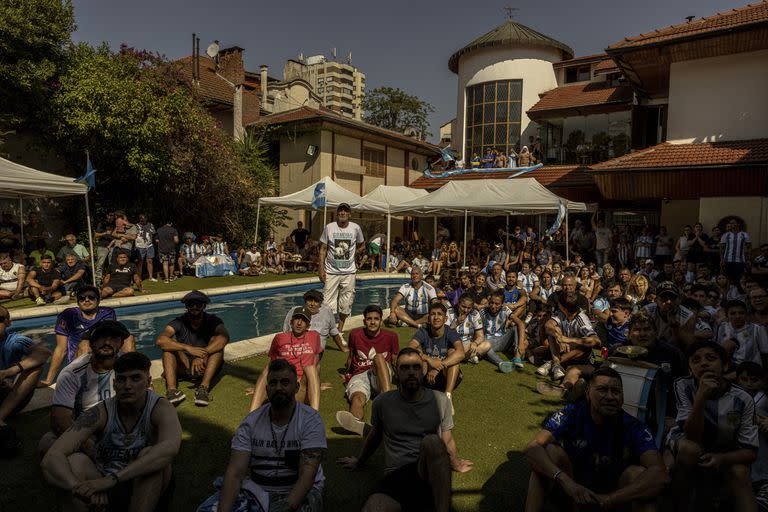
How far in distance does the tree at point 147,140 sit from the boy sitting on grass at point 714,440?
16116 mm

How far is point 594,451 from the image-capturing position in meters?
3.28

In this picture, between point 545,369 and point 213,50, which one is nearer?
point 545,369

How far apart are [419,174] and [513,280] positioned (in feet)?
73.5

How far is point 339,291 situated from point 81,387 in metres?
4.71

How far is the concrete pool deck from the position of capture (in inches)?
208

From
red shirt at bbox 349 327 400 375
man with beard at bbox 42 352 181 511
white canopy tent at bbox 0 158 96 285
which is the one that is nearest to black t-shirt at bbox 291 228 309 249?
white canopy tent at bbox 0 158 96 285

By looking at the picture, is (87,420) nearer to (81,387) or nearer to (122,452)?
(122,452)

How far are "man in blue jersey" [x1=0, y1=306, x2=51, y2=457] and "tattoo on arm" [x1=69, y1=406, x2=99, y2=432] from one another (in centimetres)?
197

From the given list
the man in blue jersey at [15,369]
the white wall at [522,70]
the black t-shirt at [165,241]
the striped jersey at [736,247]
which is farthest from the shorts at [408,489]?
the white wall at [522,70]

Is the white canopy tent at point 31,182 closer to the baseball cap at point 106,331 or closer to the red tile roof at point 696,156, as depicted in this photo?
the baseball cap at point 106,331

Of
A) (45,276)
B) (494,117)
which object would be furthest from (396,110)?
(45,276)

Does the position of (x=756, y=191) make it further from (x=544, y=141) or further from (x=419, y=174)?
(x=419, y=174)

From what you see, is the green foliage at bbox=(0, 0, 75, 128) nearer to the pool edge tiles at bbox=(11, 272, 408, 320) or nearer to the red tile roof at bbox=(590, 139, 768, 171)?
the pool edge tiles at bbox=(11, 272, 408, 320)

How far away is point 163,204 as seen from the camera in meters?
18.4
